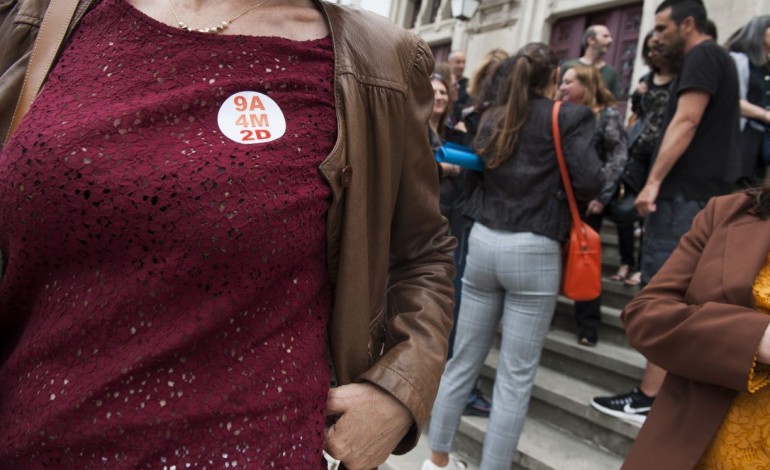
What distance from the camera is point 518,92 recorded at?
→ 2.89 m

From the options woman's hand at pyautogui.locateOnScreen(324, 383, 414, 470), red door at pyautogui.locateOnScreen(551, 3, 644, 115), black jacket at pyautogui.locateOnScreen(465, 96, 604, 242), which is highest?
woman's hand at pyautogui.locateOnScreen(324, 383, 414, 470)

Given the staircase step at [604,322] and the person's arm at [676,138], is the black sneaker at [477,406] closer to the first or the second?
the staircase step at [604,322]

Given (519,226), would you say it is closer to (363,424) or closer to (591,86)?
(591,86)

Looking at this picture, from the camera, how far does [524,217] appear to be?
285cm

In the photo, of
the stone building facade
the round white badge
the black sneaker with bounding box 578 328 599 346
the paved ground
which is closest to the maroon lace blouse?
the round white badge

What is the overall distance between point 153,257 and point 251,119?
27 centimetres

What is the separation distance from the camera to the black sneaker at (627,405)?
10.7 feet

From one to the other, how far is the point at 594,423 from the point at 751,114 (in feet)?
7.51

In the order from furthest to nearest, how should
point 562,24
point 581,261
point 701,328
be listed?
point 562,24
point 581,261
point 701,328

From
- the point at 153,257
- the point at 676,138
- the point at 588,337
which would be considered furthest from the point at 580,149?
the point at 153,257

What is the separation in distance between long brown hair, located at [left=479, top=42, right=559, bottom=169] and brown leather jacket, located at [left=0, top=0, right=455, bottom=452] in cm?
171

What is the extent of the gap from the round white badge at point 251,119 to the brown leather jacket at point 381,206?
0.37 ft

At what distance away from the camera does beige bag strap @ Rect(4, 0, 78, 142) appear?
0.95 metres

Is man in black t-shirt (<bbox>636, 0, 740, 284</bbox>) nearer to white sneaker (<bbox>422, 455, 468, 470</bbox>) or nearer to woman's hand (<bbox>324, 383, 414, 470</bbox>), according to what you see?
white sneaker (<bbox>422, 455, 468, 470</bbox>)
